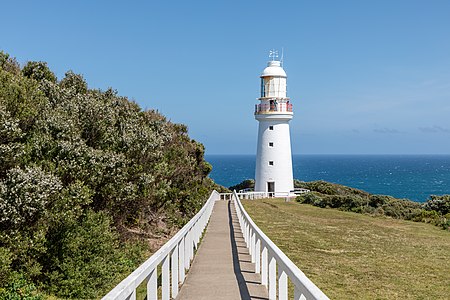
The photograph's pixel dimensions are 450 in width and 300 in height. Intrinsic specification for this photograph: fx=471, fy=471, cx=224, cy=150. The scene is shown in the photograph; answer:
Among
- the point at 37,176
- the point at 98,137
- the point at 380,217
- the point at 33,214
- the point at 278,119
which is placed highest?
the point at 278,119

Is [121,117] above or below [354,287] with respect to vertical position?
above

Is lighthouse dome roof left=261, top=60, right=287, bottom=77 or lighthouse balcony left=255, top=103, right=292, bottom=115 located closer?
lighthouse balcony left=255, top=103, right=292, bottom=115

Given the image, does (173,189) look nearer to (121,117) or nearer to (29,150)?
(121,117)

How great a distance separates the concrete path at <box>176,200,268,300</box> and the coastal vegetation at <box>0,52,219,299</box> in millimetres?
2514

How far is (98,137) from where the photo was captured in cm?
1352

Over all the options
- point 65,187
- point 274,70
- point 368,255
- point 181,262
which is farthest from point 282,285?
point 274,70

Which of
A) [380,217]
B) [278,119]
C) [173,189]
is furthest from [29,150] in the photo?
[278,119]

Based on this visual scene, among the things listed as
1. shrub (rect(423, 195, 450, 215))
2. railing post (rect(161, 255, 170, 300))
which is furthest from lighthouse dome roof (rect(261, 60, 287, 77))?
railing post (rect(161, 255, 170, 300))

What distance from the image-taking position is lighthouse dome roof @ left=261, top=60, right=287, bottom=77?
38750 millimetres

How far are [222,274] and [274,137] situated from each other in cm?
3001

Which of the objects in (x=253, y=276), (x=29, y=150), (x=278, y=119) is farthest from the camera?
(x=278, y=119)

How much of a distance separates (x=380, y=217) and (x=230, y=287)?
2057 cm

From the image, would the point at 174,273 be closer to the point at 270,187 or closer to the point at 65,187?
the point at 65,187

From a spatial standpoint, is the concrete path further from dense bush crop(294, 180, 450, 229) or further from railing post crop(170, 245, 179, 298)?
dense bush crop(294, 180, 450, 229)
